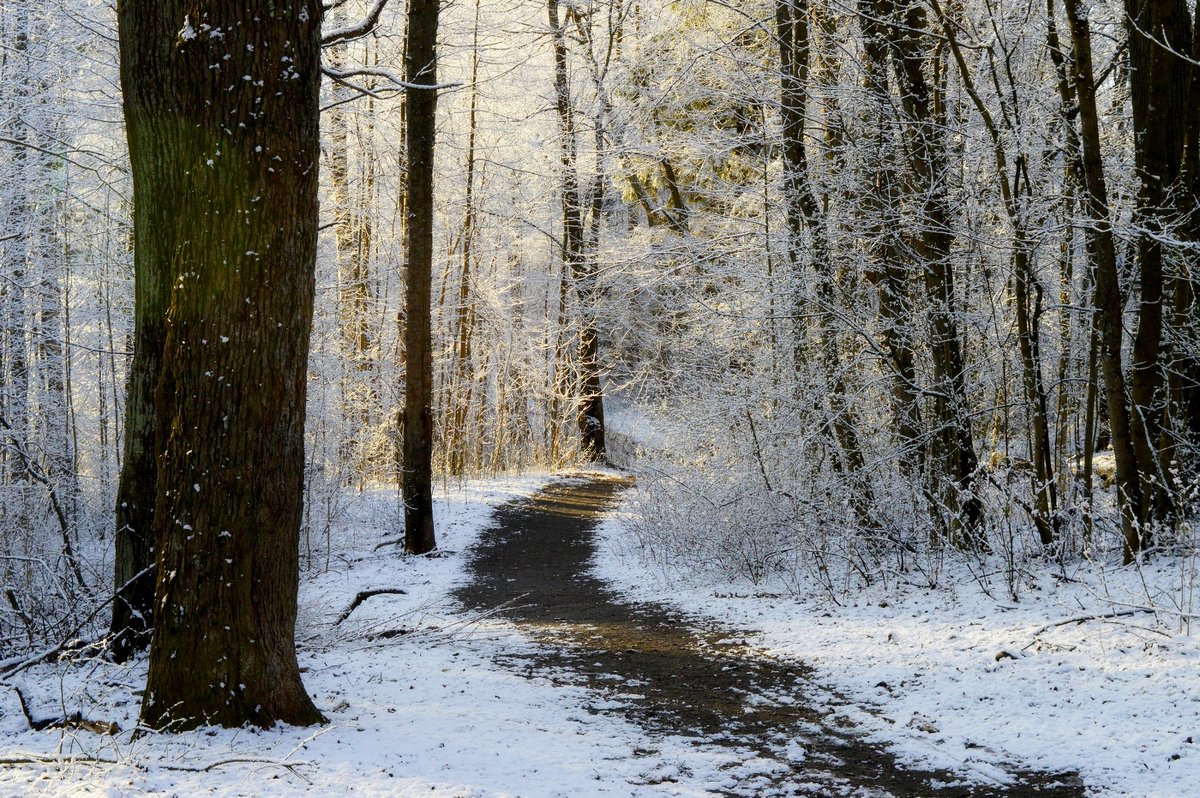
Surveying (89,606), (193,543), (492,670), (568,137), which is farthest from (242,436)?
(568,137)

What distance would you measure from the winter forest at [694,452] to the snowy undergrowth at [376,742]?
0.03 metres

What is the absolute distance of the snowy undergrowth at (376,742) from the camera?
10.4 ft

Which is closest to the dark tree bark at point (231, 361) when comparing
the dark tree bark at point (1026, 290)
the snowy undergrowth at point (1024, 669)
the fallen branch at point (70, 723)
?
the fallen branch at point (70, 723)

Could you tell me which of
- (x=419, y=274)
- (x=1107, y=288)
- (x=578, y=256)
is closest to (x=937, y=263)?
(x=1107, y=288)

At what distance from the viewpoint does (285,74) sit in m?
3.81

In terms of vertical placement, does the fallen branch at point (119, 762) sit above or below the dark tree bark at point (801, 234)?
below

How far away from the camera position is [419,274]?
35.6ft

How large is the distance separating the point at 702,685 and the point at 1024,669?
5.83ft

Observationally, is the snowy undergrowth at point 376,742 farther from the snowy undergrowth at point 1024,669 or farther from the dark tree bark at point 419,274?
the dark tree bark at point 419,274

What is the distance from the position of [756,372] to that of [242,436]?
7.34 m

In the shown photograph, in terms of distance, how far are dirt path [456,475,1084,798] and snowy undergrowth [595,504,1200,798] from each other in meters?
0.20

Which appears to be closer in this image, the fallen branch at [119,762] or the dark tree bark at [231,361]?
the fallen branch at [119,762]

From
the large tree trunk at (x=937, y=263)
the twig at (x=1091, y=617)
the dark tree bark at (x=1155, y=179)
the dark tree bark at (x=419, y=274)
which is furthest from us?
the dark tree bark at (x=419, y=274)

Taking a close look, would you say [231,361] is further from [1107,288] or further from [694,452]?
[694,452]
